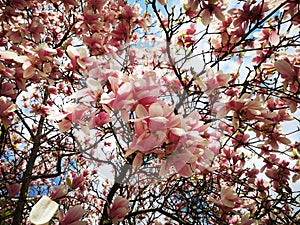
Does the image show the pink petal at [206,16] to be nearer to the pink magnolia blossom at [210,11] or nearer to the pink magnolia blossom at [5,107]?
the pink magnolia blossom at [210,11]

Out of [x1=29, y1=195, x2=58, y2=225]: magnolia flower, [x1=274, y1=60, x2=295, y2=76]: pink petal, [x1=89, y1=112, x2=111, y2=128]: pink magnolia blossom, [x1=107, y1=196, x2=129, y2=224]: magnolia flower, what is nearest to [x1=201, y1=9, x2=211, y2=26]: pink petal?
[x1=274, y1=60, x2=295, y2=76]: pink petal

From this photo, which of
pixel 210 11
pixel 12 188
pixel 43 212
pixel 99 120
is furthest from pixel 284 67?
pixel 12 188

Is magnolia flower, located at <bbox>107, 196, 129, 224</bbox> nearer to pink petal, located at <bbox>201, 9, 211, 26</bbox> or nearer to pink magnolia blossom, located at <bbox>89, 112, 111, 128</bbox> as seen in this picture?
pink magnolia blossom, located at <bbox>89, 112, 111, 128</bbox>

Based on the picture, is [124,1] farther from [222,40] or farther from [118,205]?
[118,205]

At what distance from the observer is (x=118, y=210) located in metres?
1.40

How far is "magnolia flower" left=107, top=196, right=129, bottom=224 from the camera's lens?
1.39m

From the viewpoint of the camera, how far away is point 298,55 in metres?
1.58

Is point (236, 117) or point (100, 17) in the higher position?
point (100, 17)

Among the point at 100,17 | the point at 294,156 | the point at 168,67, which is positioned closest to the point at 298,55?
the point at 168,67

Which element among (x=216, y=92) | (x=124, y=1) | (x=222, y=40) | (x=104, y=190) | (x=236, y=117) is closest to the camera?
(x=236, y=117)

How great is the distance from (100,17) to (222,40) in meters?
0.86

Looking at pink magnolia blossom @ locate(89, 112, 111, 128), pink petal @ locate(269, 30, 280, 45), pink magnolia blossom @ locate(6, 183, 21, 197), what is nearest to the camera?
pink magnolia blossom @ locate(89, 112, 111, 128)

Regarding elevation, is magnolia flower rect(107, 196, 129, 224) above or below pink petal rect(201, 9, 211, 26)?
below

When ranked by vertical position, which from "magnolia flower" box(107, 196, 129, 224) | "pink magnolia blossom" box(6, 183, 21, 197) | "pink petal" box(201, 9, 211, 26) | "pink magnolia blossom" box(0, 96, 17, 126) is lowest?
"magnolia flower" box(107, 196, 129, 224)
